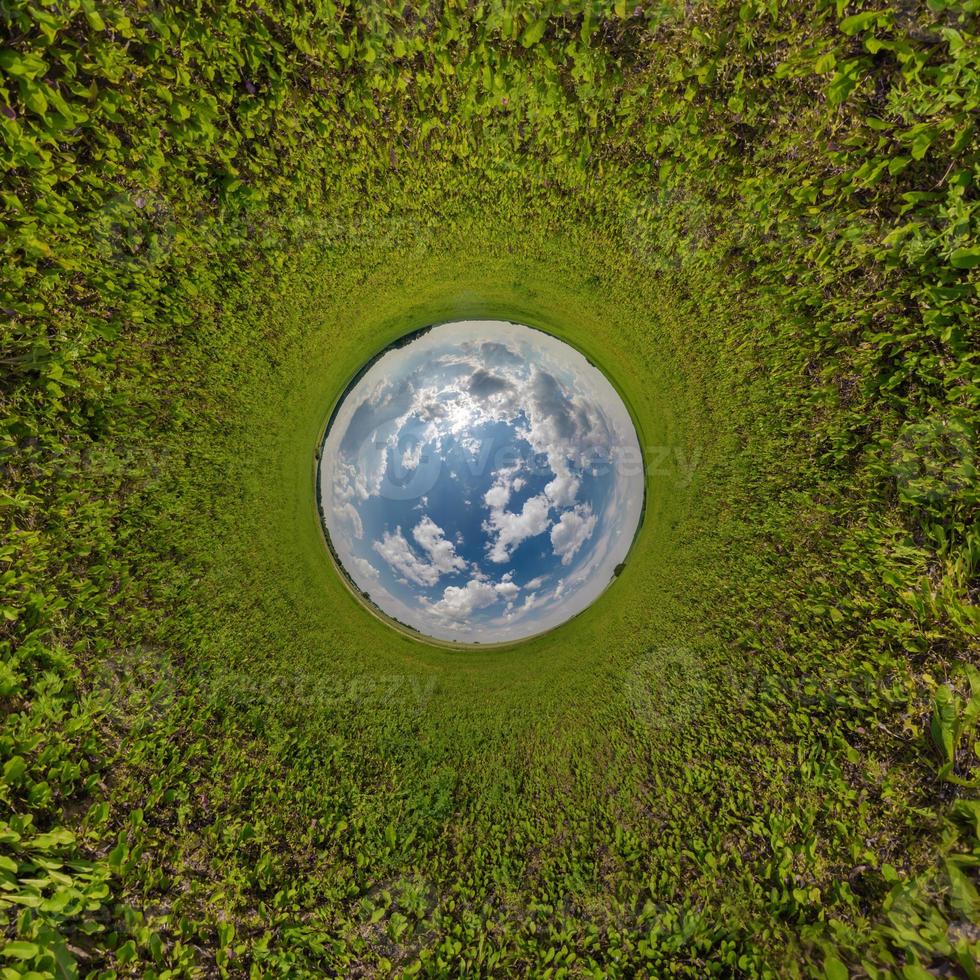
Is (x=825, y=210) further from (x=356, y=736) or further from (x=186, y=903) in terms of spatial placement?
(x=186, y=903)

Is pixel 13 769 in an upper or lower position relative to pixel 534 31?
lower

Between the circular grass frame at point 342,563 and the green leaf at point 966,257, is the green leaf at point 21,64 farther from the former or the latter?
the green leaf at point 966,257

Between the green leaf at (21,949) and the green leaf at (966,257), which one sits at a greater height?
the green leaf at (966,257)

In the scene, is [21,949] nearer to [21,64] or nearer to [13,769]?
[13,769]

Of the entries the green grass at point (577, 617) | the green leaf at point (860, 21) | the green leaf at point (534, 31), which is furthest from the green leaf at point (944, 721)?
the green leaf at point (534, 31)

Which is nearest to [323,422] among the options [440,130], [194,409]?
[194,409]

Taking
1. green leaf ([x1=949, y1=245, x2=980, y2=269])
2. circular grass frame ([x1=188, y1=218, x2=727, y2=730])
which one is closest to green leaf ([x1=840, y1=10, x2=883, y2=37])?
green leaf ([x1=949, y1=245, x2=980, y2=269])

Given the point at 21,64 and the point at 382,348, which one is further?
the point at 382,348

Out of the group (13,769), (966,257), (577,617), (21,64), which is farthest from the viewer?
(577,617)

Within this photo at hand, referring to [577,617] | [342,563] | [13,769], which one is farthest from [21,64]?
[577,617]

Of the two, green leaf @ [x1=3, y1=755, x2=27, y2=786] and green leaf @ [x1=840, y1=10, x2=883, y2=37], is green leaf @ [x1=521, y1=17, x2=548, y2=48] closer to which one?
green leaf @ [x1=840, y1=10, x2=883, y2=37]
